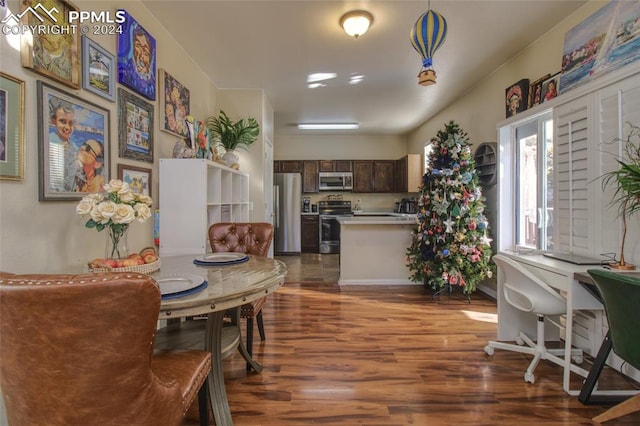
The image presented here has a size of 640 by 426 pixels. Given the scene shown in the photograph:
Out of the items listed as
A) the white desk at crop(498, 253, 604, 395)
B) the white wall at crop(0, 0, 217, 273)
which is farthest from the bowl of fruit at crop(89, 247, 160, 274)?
the white desk at crop(498, 253, 604, 395)

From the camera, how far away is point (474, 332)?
264cm

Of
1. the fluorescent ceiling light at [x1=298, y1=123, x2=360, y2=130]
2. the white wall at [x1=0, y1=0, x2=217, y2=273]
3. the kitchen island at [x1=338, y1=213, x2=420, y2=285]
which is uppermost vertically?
the fluorescent ceiling light at [x1=298, y1=123, x2=360, y2=130]

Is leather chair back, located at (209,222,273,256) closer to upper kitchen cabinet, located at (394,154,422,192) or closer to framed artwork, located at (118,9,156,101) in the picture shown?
framed artwork, located at (118,9,156,101)

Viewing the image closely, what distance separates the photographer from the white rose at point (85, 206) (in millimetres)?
1329

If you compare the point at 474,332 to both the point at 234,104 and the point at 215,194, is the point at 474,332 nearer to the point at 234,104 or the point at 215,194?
the point at 215,194

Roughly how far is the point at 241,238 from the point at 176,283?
3.71ft

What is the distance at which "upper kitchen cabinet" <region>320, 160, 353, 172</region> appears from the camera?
6.88m

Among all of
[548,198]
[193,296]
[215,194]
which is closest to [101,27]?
[215,194]

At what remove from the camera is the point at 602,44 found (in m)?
2.08

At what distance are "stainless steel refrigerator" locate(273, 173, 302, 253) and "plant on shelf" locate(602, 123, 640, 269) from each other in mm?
5110

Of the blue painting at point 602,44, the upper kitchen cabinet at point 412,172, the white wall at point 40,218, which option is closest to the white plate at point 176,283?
the white wall at point 40,218

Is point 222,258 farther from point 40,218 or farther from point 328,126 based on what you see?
point 328,126

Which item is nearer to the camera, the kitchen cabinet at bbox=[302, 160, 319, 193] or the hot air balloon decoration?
the hot air balloon decoration

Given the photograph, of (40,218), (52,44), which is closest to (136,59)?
(52,44)
